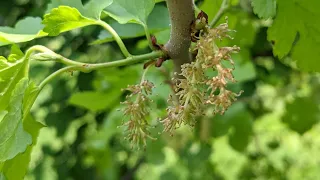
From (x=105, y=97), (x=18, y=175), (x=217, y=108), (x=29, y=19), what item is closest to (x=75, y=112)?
(x=105, y=97)

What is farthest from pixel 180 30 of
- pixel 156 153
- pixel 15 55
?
pixel 156 153

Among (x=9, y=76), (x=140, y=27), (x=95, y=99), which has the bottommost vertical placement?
(x=95, y=99)

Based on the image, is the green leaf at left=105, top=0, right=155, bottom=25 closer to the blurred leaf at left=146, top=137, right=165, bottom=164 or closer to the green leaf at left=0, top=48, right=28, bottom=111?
the green leaf at left=0, top=48, right=28, bottom=111

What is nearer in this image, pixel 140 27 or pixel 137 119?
pixel 137 119

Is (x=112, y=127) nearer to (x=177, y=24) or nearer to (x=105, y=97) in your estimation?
(x=105, y=97)

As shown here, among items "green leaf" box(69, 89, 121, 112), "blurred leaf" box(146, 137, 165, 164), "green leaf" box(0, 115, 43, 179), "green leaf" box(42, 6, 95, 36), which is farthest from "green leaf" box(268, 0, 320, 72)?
"blurred leaf" box(146, 137, 165, 164)

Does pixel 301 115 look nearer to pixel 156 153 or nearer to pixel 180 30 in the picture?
pixel 156 153
